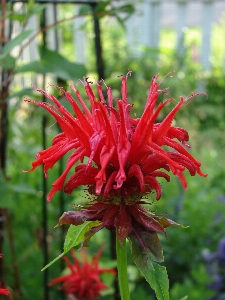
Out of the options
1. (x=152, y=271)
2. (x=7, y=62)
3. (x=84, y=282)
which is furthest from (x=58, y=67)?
(x=152, y=271)

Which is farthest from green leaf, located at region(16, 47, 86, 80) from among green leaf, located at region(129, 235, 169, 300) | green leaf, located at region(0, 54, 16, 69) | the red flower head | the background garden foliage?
green leaf, located at region(129, 235, 169, 300)

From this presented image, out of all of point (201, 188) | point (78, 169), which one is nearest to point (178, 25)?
point (201, 188)

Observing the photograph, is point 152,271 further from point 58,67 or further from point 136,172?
point 58,67

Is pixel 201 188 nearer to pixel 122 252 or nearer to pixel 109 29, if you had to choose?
pixel 122 252

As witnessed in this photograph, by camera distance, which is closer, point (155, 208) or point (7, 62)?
point (7, 62)

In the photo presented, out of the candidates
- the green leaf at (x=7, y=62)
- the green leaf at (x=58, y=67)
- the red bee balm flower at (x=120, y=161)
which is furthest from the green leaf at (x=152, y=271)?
the green leaf at (x=58, y=67)

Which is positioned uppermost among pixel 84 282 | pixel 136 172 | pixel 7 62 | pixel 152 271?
pixel 7 62
